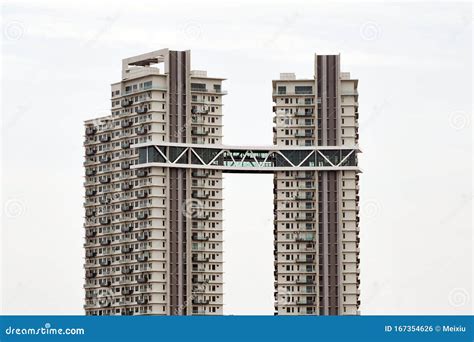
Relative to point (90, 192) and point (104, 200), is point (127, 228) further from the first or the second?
point (90, 192)

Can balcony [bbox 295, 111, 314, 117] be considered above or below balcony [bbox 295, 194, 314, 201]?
above

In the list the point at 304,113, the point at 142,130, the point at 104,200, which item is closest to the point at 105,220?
the point at 104,200

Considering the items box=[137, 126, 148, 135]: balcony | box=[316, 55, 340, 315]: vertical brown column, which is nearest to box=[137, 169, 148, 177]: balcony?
box=[137, 126, 148, 135]: balcony

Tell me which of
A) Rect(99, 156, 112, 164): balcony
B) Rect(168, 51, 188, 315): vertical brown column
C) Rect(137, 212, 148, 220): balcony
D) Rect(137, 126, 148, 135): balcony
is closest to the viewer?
Rect(168, 51, 188, 315): vertical brown column

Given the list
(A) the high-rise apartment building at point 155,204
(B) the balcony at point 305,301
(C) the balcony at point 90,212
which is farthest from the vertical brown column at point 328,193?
(C) the balcony at point 90,212

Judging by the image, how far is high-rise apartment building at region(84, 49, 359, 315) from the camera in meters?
94.8

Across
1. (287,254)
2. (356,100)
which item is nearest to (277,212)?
(287,254)

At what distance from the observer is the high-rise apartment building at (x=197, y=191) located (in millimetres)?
94812

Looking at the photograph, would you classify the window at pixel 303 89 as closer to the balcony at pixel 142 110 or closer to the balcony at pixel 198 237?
the balcony at pixel 142 110

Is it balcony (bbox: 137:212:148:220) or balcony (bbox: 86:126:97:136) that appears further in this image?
balcony (bbox: 86:126:97:136)

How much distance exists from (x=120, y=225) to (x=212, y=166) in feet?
22.9

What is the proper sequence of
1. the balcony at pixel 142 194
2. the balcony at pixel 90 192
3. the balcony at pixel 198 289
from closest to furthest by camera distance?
the balcony at pixel 198 289 < the balcony at pixel 142 194 < the balcony at pixel 90 192

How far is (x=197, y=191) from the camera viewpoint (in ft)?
314

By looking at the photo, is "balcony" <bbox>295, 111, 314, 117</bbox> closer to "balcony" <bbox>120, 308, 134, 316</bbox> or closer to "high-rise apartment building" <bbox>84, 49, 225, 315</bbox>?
"high-rise apartment building" <bbox>84, 49, 225, 315</bbox>
